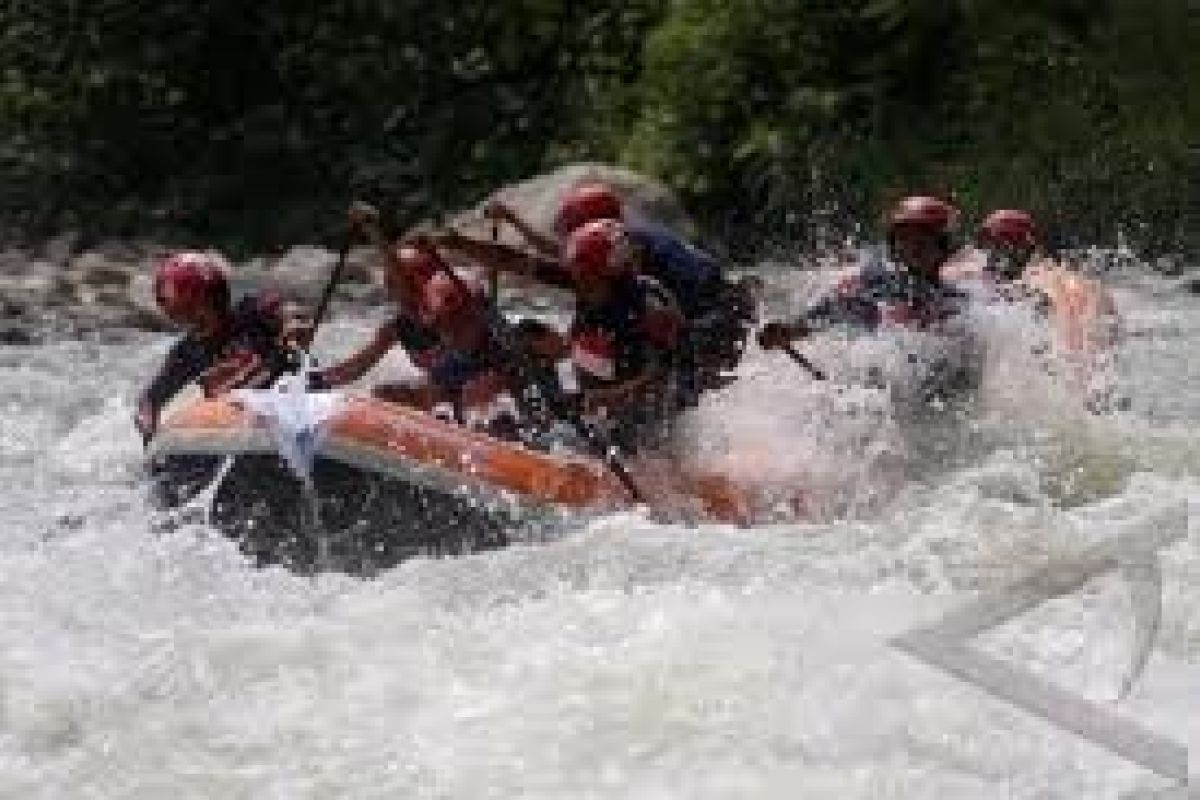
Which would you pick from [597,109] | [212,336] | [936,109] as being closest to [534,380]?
[212,336]

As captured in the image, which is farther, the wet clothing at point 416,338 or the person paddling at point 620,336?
the wet clothing at point 416,338

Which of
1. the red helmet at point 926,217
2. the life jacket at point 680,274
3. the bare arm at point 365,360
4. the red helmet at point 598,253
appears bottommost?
the bare arm at point 365,360

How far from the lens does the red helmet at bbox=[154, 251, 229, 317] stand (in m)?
8.28

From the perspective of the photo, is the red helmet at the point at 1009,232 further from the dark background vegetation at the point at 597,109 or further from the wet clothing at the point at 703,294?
the dark background vegetation at the point at 597,109

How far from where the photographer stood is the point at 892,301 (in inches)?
354

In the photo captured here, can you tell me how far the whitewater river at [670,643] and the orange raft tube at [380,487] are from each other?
0.49ft

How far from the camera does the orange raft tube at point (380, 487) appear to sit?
25.4 ft

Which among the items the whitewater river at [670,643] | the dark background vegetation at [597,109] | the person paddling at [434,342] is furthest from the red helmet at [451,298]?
the dark background vegetation at [597,109]

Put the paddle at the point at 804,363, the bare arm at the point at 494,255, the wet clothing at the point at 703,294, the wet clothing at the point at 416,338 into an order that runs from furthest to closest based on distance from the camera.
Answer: the paddle at the point at 804,363 < the wet clothing at the point at 703,294 < the wet clothing at the point at 416,338 < the bare arm at the point at 494,255

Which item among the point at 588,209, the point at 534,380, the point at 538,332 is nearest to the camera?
the point at 534,380

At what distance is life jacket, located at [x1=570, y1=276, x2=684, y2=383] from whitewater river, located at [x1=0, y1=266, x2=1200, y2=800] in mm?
375

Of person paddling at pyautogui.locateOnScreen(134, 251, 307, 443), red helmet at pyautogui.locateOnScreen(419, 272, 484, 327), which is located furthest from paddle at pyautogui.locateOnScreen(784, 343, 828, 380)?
person paddling at pyautogui.locateOnScreen(134, 251, 307, 443)

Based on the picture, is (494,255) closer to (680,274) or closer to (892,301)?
(680,274)

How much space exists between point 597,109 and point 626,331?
28.2 ft
